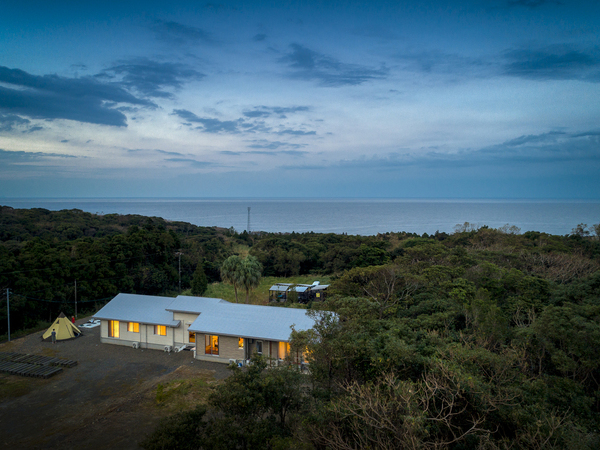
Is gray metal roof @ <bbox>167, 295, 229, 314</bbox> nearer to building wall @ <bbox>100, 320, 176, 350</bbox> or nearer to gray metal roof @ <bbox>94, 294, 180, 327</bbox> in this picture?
gray metal roof @ <bbox>94, 294, 180, 327</bbox>

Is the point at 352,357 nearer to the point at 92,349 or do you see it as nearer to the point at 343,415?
the point at 343,415

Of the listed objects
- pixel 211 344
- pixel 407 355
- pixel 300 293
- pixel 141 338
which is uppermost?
pixel 407 355

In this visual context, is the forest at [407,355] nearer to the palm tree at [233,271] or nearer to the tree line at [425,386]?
the tree line at [425,386]

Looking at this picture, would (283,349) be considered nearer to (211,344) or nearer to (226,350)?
(226,350)

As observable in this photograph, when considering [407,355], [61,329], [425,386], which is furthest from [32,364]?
[425,386]

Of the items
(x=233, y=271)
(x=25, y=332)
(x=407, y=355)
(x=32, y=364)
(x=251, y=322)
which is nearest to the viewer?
(x=407, y=355)

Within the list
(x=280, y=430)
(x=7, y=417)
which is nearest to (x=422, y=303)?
(x=280, y=430)

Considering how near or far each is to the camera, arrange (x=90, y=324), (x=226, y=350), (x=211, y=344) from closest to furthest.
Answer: (x=226, y=350) < (x=211, y=344) < (x=90, y=324)
